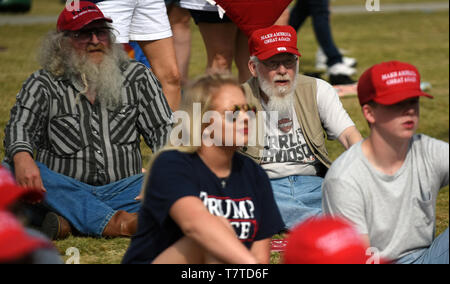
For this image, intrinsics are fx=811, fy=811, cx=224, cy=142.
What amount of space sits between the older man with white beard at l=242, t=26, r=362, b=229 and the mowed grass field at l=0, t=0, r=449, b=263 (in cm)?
57

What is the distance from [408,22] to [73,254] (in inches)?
505

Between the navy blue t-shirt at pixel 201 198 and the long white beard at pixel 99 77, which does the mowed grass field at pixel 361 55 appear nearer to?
the long white beard at pixel 99 77

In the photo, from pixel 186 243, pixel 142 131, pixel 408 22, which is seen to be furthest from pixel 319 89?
pixel 408 22

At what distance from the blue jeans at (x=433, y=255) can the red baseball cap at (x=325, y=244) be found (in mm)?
793

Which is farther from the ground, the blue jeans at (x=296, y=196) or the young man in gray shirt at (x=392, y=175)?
the young man in gray shirt at (x=392, y=175)

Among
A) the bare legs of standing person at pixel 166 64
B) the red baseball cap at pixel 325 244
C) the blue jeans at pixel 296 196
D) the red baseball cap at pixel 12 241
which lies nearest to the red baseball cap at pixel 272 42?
the blue jeans at pixel 296 196

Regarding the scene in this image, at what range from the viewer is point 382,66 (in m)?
3.30

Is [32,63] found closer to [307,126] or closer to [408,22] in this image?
[307,126]

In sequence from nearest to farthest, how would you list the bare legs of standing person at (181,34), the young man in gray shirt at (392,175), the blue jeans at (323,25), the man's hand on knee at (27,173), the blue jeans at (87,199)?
1. the young man in gray shirt at (392,175)
2. the man's hand on knee at (27,173)
3. the blue jeans at (87,199)
4. the bare legs of standing person at (181,34)
5. the blue jeans at (323,25)

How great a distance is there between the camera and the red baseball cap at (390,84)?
3.21 meters

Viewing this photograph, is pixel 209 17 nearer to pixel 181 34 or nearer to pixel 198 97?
pixel 181 34

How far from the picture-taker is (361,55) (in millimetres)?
11641

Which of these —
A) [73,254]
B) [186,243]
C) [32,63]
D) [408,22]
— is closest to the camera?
[186,243]

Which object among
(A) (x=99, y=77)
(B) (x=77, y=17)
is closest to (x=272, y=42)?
(A) (x=99, y=77)
